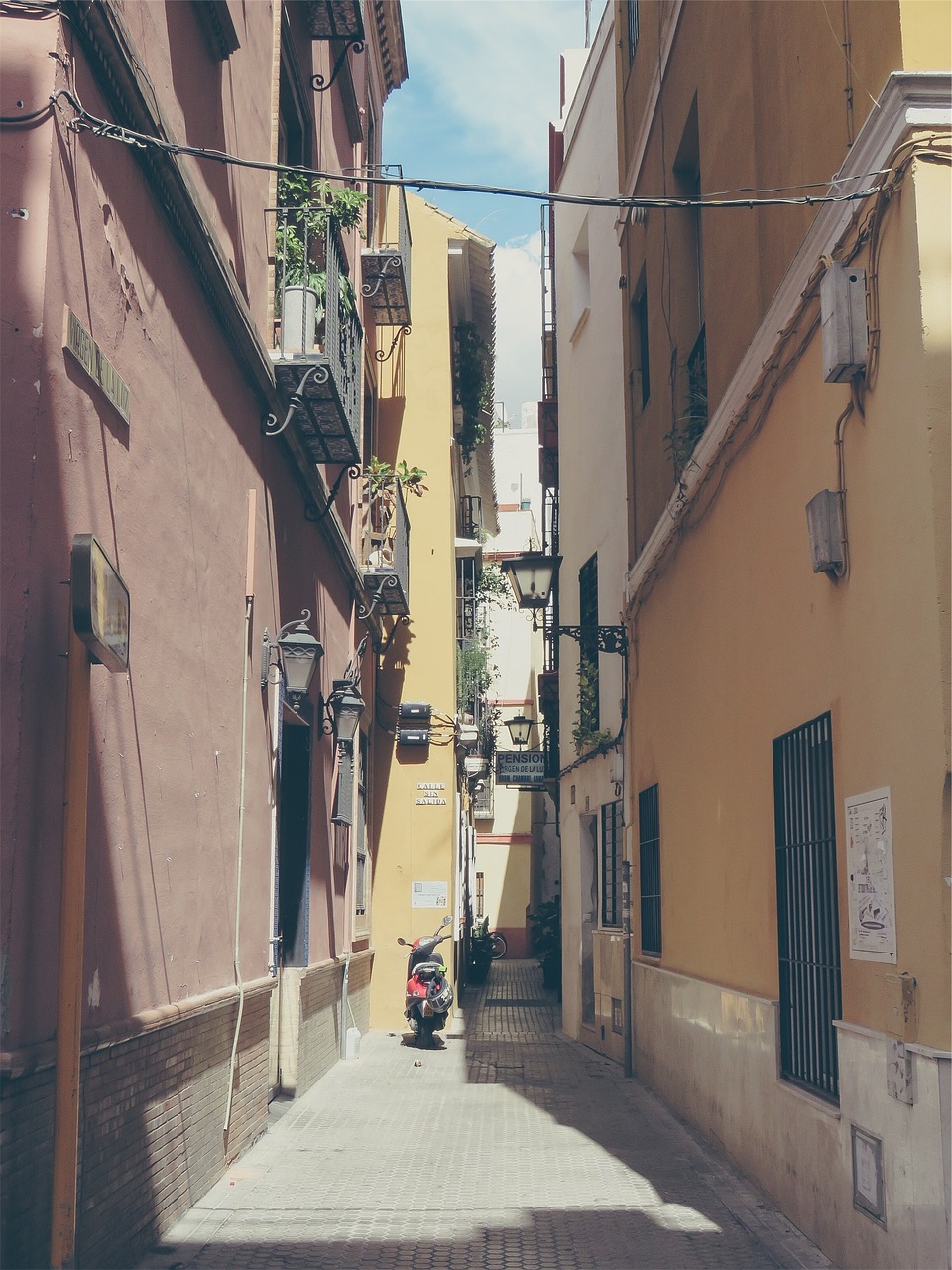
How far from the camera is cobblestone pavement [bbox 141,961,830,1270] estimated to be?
593 cm

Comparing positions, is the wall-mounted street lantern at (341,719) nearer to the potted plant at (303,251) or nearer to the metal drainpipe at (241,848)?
the potted plant at (303,251)

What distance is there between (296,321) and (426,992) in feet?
27.6

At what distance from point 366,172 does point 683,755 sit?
9.40 meters

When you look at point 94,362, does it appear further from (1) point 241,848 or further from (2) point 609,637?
(2) point 609,637

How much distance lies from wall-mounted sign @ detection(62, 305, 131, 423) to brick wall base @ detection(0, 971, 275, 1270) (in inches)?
99.1

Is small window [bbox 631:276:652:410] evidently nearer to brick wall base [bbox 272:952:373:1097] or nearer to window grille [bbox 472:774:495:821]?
brick wall base [bbox 272:952:373:1097]

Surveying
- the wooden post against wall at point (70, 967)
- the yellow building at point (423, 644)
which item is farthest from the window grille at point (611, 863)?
the wooden post against wall at point (70, 967)

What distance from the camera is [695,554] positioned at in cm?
952

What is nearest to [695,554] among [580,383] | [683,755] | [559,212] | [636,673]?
[683,755]

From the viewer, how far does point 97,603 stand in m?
4.47

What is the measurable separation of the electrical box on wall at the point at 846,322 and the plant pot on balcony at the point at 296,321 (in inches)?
180

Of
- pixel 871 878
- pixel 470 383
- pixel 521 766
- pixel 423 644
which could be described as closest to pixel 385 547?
pixel 423 644

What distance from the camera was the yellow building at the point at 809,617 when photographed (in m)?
4.84

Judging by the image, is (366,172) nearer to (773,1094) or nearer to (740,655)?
(740,655)
